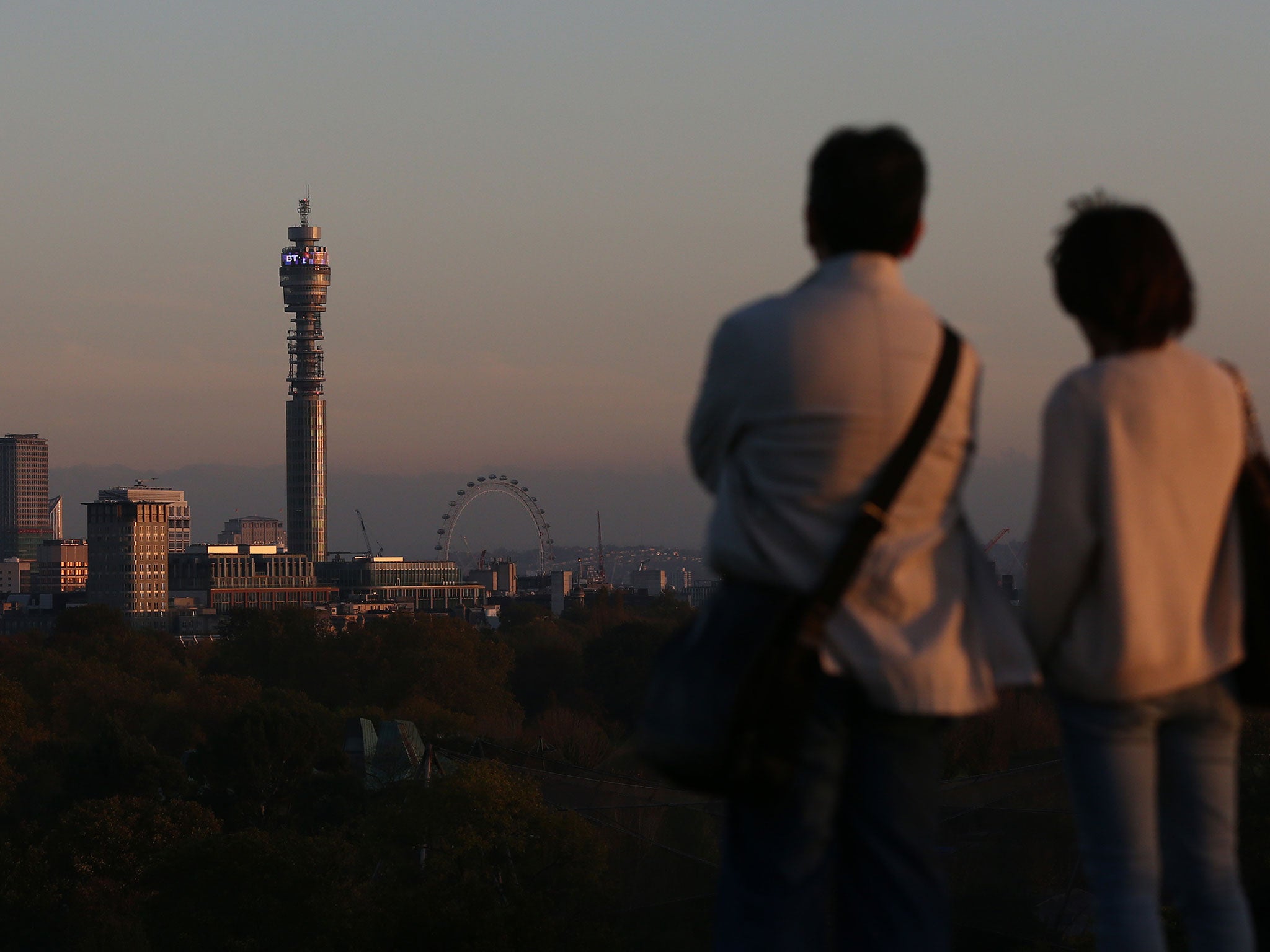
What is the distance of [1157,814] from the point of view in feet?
13.9

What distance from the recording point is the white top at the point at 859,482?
390 centimetres

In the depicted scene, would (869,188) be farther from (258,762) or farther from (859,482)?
(258,762)


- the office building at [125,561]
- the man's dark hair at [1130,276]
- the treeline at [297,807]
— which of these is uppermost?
the man's dark hair at [1130,276]

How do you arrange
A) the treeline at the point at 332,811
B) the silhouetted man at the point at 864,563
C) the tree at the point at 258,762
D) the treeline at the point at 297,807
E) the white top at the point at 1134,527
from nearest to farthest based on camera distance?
the silhouetted man at the point at 864,563 → the white top at the point at 1134,527 → the treeline at the point at 332,811 → the treeline at the point at 297,807 → the tree at the point at 258,762

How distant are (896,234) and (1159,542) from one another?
0.96m

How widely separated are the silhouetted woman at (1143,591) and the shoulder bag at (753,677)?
18.4 inches

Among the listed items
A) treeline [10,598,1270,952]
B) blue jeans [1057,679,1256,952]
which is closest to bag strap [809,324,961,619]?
blue jeans [1057,679,1256,952]

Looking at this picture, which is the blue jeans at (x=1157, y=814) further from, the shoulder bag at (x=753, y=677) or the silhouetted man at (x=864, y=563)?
the shoulder bag at (x=753, y=677)

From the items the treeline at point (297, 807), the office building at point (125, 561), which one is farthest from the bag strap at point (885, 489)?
the office building at point (125, 561)

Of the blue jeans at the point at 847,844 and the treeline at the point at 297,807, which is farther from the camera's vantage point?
the treeline at the point at 297,807

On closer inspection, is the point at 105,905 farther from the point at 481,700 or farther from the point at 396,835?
the point at 481,700

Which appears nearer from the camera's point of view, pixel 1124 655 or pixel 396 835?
pixel 1124 655

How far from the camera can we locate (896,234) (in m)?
4.16

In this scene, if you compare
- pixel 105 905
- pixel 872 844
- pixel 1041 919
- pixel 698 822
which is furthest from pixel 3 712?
pixel 872 844
